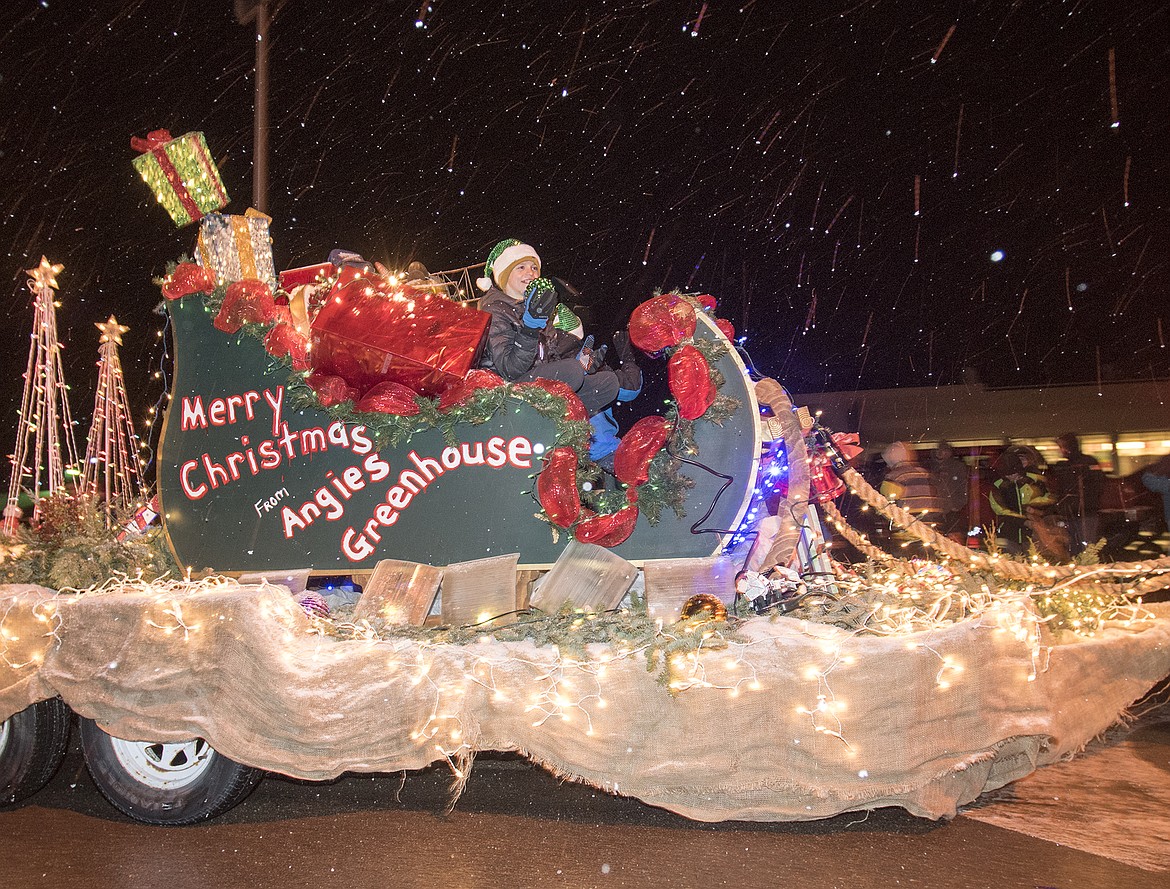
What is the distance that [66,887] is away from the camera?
3.36 m

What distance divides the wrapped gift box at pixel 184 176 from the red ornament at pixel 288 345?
36.0 inches

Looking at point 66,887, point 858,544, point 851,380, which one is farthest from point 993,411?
point 66,887

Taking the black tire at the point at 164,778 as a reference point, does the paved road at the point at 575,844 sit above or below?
below

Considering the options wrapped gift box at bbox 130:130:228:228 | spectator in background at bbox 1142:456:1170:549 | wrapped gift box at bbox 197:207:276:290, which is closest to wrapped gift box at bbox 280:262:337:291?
wrapped gift box at bbox 197:207:276:290

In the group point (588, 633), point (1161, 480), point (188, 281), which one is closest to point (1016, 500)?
point (1161, 480)

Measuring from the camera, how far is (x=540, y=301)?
170 inches

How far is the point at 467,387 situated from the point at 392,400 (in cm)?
37

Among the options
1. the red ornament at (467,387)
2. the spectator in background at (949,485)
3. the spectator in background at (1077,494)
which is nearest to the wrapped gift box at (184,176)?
the red ornament at (467,387)

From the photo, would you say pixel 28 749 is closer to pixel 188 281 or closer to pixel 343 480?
pixel 343 480

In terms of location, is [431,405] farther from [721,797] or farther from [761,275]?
[761,275]

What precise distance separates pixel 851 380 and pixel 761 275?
3.24m

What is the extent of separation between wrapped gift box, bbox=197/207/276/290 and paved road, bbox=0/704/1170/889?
282cm

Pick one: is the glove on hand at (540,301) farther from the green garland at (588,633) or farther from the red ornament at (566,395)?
the green garland at (588,633)

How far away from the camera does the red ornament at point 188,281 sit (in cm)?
485
